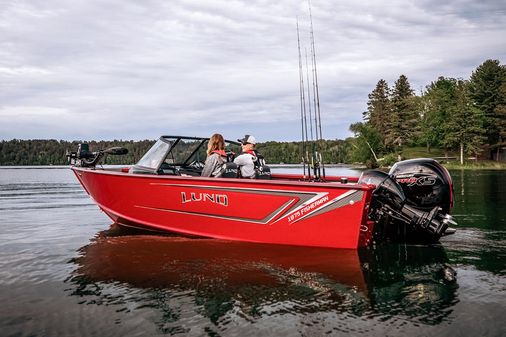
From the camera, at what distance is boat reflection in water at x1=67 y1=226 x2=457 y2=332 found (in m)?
4.14

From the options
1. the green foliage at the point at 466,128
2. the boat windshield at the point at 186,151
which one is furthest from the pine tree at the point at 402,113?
the boat windshield at the point at 186,151

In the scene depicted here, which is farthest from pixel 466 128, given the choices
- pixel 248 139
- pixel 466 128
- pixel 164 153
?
pixel 164 153

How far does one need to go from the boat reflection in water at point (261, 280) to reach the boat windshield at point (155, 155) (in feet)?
5.85

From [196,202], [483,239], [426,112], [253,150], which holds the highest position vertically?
[426,112]

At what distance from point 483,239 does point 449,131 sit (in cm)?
5695

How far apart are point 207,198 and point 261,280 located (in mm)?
2344

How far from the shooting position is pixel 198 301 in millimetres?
4379

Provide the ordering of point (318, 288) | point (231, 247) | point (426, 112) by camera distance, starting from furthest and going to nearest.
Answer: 1. point (426, 112)
2. point (231, 247)
3. point (318, 288)

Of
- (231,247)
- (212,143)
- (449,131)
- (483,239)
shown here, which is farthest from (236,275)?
(449,131)

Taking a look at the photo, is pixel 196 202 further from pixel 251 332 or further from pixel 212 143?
pixel 251 332

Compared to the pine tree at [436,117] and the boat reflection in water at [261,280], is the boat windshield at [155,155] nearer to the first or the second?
the boat reflection in water at [261,280]

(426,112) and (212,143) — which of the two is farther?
(426,112)

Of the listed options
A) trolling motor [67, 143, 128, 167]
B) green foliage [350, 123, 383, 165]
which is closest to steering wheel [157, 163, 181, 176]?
trolling motor [67, 143, 128, 167]

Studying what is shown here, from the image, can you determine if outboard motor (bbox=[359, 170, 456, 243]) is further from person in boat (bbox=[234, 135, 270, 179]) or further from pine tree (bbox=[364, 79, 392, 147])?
pine tree (bbox=[364, 79, 392, 147])
